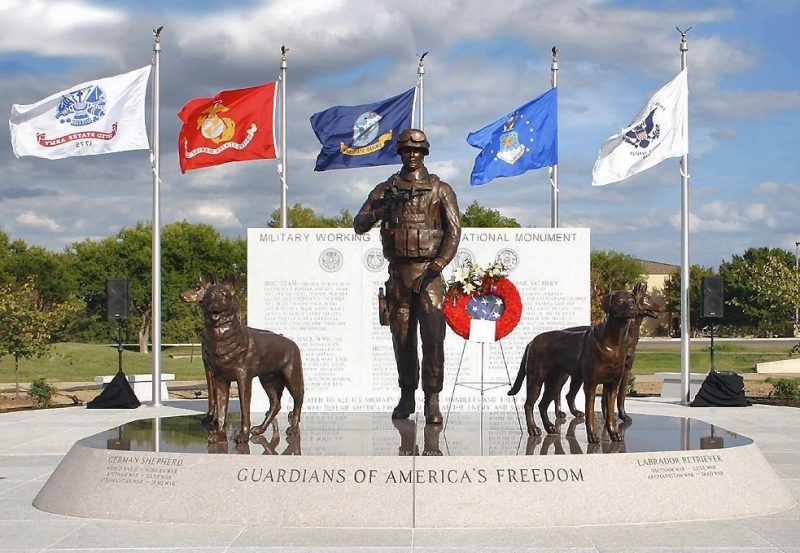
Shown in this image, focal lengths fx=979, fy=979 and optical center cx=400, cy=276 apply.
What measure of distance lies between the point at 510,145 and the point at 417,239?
892 cm

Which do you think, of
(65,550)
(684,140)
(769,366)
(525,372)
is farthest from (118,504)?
(769,366)

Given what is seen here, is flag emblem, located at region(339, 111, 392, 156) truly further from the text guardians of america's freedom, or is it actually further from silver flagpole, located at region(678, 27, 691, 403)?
silver flagpole, located at region(678, 27, 691, 403)

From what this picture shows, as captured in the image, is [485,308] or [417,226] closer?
[417,226]

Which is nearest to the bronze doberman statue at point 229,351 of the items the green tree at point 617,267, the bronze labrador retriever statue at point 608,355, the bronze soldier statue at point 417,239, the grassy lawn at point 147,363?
the bronze soldier statue at point 417,239

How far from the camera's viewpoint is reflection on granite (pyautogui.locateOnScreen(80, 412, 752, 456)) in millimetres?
8188

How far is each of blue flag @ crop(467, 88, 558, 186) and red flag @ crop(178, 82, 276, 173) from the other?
384 centimetres

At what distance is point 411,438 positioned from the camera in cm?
896

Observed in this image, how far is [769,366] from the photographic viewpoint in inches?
1304

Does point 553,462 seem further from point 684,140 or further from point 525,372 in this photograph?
point 684,140

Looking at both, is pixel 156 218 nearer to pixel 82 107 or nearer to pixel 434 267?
pixel 82 107

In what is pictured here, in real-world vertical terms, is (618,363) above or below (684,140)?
below

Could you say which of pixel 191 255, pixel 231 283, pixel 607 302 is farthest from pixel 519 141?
pixel 191 255

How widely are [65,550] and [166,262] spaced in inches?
1986

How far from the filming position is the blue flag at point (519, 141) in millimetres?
17891
